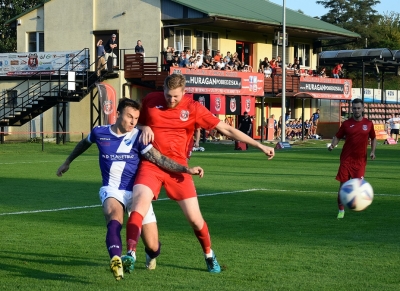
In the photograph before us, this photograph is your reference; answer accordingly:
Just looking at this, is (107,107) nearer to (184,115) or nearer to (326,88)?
(326,88)

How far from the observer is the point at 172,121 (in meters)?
8.62

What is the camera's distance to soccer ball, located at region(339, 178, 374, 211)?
1004 centimetres

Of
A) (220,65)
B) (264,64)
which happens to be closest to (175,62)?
(220,65)

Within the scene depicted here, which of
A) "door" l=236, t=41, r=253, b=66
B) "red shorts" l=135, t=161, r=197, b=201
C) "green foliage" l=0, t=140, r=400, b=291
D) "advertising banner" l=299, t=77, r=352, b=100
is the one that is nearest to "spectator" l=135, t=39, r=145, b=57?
"door" l=236, t=41, r=253, b=66

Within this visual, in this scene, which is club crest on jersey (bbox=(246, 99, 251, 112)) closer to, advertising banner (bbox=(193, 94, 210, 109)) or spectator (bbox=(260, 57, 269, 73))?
A: advertising banner (bbox=(193, 94, 210, 109))

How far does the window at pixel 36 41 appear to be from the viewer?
2044 inches

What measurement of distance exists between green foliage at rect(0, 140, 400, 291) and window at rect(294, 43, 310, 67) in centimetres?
3776

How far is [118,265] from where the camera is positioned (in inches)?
291

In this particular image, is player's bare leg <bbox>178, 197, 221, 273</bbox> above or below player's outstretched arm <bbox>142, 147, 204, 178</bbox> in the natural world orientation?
below

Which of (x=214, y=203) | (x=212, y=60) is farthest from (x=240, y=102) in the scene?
(x=214, y=203)

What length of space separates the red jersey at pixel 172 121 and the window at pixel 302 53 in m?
50.9

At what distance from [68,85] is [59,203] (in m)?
26.2

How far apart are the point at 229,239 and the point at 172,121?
3043mm

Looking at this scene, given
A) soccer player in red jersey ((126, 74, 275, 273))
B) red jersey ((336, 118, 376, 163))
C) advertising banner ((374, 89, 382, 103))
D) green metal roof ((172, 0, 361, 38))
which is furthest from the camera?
advertising banner ((374, 89, 382, 103))
